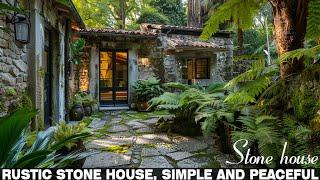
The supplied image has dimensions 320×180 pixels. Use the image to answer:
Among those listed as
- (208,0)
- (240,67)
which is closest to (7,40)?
(240,67)

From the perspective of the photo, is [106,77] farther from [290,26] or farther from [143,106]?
[290,26]

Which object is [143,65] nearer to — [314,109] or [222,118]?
[222,118]

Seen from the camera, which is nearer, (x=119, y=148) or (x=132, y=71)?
(x=119, y=148)

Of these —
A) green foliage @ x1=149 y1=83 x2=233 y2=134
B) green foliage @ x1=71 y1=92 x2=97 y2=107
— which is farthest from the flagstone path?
green foliage @ x1=71 y1=92 x2=97 y2=107

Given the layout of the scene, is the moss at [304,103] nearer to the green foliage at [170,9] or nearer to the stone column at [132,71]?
the stone column at [132,71]

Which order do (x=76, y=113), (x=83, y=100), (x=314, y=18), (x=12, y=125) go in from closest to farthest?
(x=314, y=18)
(x=12, y=125)
(x=76, y=113)
(x=83, y=100)

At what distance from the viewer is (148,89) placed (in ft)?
31.1

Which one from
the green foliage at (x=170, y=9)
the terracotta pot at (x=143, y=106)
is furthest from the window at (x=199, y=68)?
the green foliage at (x=170, y=9)

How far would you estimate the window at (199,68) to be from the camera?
10.9 meters

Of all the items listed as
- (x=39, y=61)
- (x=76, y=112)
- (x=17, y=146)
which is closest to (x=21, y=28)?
(x=39, y=61)

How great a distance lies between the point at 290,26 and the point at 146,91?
7.52 metres

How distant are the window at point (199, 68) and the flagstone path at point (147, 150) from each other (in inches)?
216

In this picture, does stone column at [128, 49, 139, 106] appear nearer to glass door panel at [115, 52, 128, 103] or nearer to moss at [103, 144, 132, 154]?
glass door panel at [115, 52, 128, 103]

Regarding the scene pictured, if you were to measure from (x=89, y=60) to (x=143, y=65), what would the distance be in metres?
1.94
